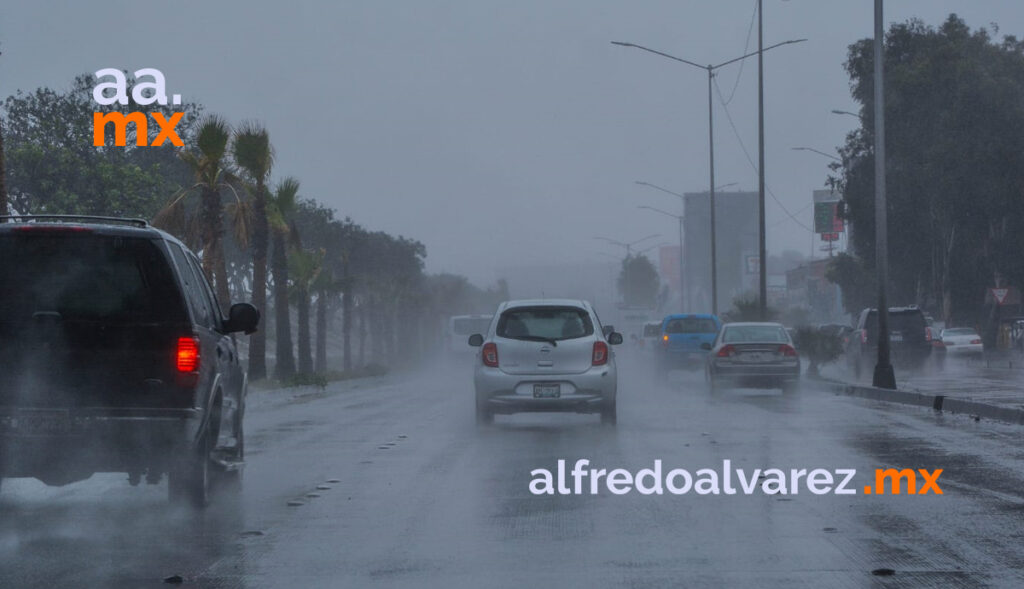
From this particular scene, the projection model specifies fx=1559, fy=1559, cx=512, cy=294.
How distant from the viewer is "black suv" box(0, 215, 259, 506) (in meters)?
10.0

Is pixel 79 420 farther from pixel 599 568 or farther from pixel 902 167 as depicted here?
pixel 902 167

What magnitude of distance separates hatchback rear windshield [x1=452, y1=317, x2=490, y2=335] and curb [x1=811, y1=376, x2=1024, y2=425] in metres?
29.8

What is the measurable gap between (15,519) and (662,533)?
4.55m

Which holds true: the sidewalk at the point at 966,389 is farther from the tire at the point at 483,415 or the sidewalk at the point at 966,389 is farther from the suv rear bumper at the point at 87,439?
the suv rear bumper at the point at 87,439

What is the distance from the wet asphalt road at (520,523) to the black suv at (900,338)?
22.8 meters

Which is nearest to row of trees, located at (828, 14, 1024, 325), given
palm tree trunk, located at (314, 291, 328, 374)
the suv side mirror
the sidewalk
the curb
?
the sidewalk

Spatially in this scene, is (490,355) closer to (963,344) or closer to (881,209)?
(881,209)

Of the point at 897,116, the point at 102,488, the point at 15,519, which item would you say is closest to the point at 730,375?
the point at 102,488

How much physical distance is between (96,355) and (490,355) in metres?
10.6

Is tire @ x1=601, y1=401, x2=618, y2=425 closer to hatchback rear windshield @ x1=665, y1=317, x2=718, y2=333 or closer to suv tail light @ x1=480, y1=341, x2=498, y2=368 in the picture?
suv tail light @ x1=480, y1=341, x2=498, y2=368

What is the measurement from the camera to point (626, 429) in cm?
1989

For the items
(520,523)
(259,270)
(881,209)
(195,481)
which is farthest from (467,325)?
(520,523)

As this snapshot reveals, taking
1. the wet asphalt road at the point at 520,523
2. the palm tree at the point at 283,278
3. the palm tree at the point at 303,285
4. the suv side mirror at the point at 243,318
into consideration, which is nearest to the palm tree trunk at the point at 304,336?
the palm tree at the point at 303,285

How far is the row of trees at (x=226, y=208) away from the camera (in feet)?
128
